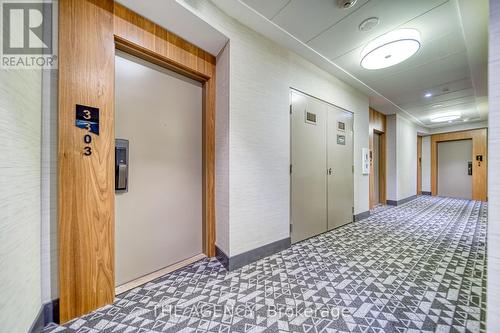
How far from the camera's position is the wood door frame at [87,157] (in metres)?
1.44

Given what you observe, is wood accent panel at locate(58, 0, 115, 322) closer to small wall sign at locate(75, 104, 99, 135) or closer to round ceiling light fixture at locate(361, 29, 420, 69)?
small wall sign at locate(75, 104, 99, 135)

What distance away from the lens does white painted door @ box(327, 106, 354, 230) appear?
3518mm

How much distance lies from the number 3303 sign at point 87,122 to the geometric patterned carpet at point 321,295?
136cm

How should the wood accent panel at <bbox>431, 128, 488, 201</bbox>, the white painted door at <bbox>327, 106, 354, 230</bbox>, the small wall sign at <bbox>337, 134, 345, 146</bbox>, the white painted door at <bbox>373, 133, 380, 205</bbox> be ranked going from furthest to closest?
the wood accent panel at <bbox>431, 128, 488, 201</bbox>
the white painted door at <bbox>373, 133, 380, 205</bbox>
the small wall sign at <bbox>337, 134, 345, 146</bbox>
the white painted door at <bbox>327, 106, 354, 230</bbox>

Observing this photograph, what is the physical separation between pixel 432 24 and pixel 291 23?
170cm

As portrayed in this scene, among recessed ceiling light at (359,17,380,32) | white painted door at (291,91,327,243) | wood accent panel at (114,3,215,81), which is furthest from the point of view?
white painted door at (291,91,327,243)

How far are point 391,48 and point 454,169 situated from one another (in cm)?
828

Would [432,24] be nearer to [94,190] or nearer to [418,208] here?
[94,190]

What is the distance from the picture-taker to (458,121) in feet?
22.4

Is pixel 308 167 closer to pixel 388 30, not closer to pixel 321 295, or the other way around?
pixel 321 295

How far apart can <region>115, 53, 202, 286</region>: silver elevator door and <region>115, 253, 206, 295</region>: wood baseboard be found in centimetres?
4

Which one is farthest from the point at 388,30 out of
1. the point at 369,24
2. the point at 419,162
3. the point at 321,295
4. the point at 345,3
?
the point at 419,162

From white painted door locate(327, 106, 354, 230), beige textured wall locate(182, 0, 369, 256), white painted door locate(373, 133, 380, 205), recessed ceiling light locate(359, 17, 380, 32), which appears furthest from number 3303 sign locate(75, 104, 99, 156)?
white painted door locate(373, 133, 380, 205)

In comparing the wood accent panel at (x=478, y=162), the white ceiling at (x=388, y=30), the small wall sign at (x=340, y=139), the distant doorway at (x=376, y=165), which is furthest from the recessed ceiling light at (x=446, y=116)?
the small wall sign at (x=340, y=139)
